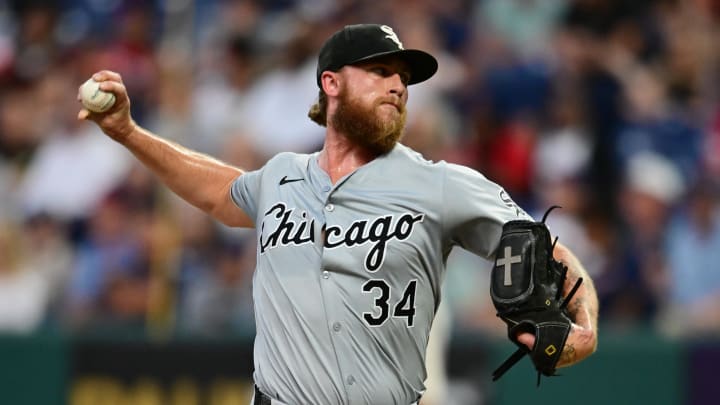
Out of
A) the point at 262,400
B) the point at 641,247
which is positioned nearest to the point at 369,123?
the point at 262,400

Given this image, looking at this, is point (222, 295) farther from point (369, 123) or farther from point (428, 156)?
point (369, 123)

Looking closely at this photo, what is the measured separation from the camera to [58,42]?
12.0 metres

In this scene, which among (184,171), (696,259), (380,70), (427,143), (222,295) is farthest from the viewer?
(222,295)

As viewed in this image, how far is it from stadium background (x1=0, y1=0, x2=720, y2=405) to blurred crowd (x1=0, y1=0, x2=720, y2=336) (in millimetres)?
17

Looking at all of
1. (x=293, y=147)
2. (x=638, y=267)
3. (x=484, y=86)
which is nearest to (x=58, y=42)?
(x=293, y=147)

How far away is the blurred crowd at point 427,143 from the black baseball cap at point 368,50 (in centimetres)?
267

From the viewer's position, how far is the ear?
509 centimetres

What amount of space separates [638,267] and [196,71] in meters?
4.17

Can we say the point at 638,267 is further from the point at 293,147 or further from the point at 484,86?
the point at 293,147

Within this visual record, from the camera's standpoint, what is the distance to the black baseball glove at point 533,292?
14.8ft

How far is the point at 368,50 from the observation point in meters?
4.95

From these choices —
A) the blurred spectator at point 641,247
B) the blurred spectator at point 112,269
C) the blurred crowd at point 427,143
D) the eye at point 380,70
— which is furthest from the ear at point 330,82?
the blurred spectator at point 112,269

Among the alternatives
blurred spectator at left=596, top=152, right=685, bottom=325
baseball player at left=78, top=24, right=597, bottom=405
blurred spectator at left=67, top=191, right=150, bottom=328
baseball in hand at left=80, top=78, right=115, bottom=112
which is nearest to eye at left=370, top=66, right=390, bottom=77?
baseball player at left=78, top=24, right=597, bottom=405

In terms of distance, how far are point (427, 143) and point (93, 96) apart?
3.20 meters
